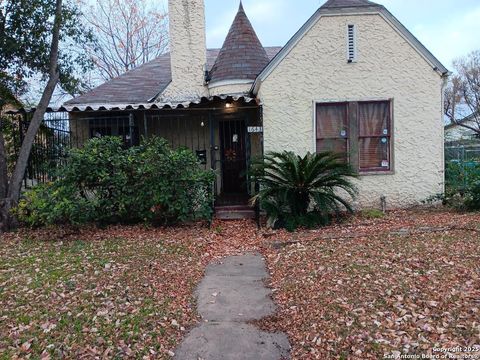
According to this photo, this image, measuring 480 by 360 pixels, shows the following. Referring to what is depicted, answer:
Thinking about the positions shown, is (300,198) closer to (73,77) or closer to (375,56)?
(375,56)

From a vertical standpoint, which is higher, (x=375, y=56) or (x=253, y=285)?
(x=375, y=56)

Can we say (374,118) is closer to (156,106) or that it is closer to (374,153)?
(374,153)

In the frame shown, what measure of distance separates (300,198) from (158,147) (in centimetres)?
328

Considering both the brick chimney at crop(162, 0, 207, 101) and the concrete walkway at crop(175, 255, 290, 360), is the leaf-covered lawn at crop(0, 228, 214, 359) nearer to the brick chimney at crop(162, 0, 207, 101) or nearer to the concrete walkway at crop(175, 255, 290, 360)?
the concrete walkway at crop(175, 255, 290, 360)

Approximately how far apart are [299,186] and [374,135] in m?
2.75

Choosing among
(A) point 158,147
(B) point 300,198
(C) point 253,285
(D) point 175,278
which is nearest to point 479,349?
(C) point 253,285

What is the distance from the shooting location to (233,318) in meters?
4.22

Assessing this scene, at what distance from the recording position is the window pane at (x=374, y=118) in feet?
31.2

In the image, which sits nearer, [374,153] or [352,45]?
[352,45]

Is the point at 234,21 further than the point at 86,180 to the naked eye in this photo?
Yes

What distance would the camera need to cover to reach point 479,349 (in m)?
3.19

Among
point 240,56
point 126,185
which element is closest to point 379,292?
point 126,185

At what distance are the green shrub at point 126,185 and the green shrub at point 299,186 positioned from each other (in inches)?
50.6

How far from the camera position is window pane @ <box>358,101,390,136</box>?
9.51 meters
